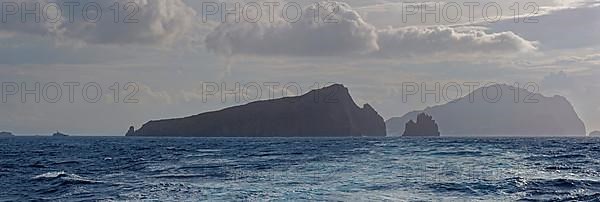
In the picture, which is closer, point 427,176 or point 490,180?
point 490,180

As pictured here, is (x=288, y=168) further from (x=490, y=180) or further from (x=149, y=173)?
(x=490, y=180)

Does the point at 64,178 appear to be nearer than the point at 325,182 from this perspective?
No

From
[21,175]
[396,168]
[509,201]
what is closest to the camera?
[509,201]

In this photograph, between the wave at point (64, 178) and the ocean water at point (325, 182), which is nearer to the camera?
the ocean water at point (325, 182)

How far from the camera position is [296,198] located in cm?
2972

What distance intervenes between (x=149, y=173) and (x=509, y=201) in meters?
22.5

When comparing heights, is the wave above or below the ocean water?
below

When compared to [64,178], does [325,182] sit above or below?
above

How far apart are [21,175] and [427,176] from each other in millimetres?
24212

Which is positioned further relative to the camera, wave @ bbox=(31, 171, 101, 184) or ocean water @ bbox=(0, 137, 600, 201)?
wave @ bbox=(31, 171, 101, 184)

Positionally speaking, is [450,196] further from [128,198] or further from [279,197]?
[128,198]

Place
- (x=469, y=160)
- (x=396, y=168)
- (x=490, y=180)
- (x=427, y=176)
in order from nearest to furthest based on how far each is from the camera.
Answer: (x=490, y=180) < (x=427, y=176) < (x=396, y=168) < (x=469, y=160)

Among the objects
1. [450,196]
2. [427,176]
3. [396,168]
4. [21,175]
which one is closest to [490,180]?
[427,176]

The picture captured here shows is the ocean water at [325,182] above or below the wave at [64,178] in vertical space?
above
